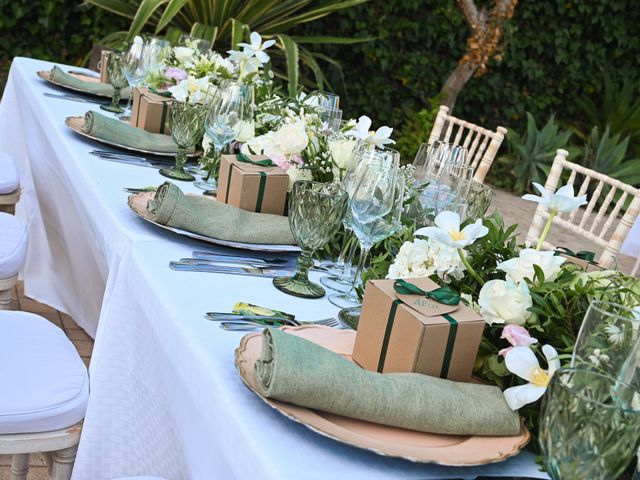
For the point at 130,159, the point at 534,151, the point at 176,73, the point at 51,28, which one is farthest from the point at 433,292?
the point at 534,151

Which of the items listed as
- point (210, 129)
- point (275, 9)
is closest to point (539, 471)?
point (210, 129)

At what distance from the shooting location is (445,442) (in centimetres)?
98

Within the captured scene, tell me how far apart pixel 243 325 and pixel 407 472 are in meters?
0.37

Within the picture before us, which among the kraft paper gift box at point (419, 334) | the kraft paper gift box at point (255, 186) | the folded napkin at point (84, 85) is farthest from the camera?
the folded napkin at point (84, 85)

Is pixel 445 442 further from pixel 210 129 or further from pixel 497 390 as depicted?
pixel 210 129

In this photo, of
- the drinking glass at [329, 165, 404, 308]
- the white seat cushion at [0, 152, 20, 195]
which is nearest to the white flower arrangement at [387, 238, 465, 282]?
the drinking glass at [329, 165, 404, 308]

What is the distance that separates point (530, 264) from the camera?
114 centimetres

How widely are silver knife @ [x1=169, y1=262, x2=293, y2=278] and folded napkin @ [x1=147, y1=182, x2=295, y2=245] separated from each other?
93 millimetres

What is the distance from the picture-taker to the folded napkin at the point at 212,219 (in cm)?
150

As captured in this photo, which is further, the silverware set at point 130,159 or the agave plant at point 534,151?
the agave plant at point 534,151

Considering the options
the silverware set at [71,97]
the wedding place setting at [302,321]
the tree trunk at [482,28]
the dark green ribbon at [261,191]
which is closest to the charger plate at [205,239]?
the wedding place setting at [302,321]

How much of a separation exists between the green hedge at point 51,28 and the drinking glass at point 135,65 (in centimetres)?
309

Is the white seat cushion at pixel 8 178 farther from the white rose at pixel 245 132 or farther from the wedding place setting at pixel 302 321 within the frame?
the white rose at pixel 245 132

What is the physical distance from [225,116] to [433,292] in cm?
96
